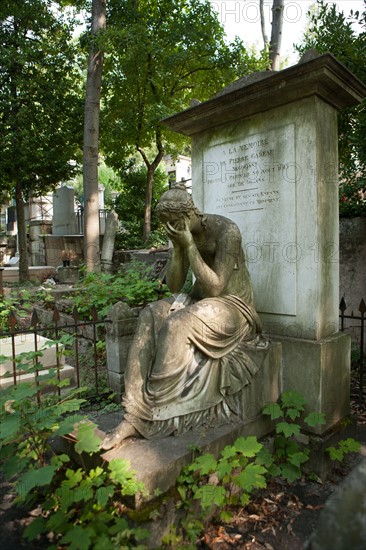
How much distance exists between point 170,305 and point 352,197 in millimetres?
4649

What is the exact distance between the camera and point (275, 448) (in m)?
3.28

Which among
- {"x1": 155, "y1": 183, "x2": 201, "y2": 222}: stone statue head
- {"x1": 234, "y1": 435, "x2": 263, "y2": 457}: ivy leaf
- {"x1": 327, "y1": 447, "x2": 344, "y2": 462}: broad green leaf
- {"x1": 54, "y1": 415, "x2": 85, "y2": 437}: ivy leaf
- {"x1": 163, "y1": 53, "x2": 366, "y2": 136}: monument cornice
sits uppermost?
{"x1": 163, "y1": 53, "x2": 366, "y2": 136}: monument cornice

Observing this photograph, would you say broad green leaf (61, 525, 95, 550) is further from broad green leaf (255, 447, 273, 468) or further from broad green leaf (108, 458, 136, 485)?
broad green leaf (255, 447, 273, 468)

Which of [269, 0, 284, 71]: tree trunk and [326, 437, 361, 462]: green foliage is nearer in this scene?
[326, 437, 361, 462]: green foliage

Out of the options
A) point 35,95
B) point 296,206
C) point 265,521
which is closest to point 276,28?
point 35,95

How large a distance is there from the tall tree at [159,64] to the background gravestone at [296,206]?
7304mm

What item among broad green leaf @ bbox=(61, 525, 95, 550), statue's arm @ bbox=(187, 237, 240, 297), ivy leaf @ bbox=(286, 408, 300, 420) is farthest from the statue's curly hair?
broad green leaf @ bbox=(61, 525, 95, 550)

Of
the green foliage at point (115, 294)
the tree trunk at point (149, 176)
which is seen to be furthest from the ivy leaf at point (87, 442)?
the tree trunk at point (149, 176)

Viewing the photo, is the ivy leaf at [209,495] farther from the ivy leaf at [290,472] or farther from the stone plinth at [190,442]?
the ivy leaf at [290,472]

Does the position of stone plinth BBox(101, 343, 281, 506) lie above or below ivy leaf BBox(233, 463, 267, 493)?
above

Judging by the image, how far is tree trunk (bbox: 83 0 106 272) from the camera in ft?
31.6

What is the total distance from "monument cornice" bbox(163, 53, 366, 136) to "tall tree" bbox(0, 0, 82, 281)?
30.5ft

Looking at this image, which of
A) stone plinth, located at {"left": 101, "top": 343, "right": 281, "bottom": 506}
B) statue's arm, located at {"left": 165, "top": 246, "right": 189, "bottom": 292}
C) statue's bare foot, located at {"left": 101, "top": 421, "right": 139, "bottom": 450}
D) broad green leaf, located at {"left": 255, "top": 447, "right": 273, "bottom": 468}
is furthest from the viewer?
statue's arm, located at {"left": 165, "top": 246, "right": 189, "bottom": 292}

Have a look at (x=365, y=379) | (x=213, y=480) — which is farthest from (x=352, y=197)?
(x=213, y=480)
